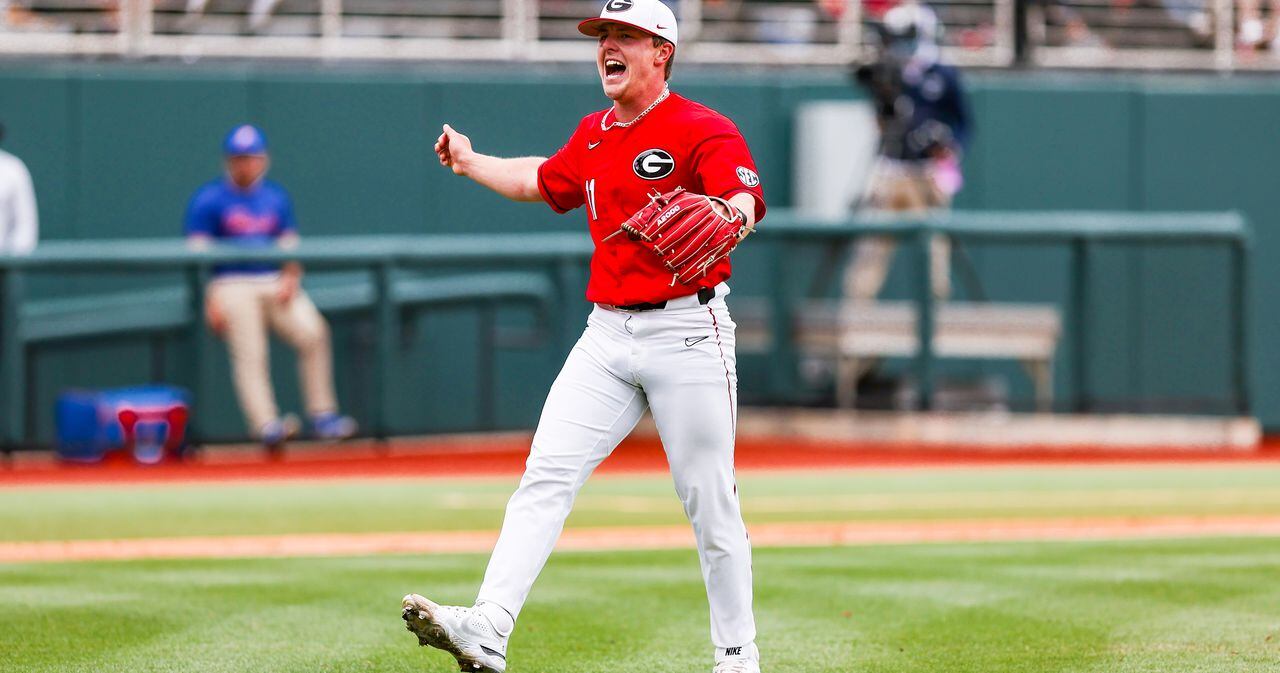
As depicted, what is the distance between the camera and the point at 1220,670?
16.7 feet

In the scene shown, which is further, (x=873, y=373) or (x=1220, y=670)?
(x=873, y=373)

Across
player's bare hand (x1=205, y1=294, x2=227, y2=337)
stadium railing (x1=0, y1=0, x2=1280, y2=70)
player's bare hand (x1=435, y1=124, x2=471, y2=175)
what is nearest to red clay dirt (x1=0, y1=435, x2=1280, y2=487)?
player's bare hand (x1=205, y1=294, x2=227, y2=337)

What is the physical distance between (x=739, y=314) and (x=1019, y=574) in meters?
6.91

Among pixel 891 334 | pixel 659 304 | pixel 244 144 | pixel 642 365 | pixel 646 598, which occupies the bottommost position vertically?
pixel 646 598

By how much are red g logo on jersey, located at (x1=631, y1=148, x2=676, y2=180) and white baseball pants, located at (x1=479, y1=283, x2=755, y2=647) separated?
31 cm

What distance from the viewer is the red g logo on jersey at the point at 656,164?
4.61 metres

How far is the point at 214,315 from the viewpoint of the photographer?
12305mm

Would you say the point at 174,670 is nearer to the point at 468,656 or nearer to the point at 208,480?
the point at 468,656

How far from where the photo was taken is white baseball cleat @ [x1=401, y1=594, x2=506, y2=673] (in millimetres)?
4457

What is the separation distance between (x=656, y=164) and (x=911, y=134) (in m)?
9.47

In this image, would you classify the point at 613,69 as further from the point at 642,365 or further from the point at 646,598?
the point at 646,598

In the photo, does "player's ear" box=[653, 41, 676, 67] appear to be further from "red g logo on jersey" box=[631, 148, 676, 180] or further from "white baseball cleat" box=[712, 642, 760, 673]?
"white baseball cleat" box=[712, 642, 760, 673]

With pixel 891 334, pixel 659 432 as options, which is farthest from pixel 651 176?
pixel 891 334

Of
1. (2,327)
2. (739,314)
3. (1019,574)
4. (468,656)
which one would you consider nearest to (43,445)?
(2,327)
